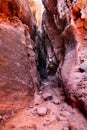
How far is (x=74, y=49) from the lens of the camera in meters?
6.52

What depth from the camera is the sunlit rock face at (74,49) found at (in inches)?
184

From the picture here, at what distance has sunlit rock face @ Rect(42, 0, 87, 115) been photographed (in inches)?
184

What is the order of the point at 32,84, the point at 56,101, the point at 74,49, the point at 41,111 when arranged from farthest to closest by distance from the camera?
the point at 74,49
the point at 32,84
the point at 56,101
the point at 41,111

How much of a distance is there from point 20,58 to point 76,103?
2333 millimetres

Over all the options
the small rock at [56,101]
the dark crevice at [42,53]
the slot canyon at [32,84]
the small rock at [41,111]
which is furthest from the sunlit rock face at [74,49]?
the dark crevice at [42,53]

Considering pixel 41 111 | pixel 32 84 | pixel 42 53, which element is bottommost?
pixel 41 111

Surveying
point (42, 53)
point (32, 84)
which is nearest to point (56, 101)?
point (32, 84)

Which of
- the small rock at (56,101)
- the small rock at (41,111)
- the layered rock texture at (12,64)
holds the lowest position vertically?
the small rock at (41,111)

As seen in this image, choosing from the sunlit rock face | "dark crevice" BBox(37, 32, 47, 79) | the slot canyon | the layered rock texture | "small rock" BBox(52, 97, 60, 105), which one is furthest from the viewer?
"dark crevice" BBox(37, 32, 47, 79)

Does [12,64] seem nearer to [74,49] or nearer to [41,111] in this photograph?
[41,111]

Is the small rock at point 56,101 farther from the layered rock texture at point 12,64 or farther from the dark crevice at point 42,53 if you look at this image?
the dark crevice at point 42,53

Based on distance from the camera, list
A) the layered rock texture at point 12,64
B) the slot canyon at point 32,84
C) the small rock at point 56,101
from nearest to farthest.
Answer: the slot canyon at point 32,84 → the layered rock texture at point 12,64 → the small rock at point 56,101

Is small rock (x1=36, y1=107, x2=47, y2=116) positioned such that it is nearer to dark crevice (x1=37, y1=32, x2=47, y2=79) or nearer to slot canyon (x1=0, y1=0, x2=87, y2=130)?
slot canyon (x1=0, y1=0, x2=87, y2=130)

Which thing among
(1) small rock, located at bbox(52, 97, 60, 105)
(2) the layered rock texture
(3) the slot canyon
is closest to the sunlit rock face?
(3) the slot canyon
